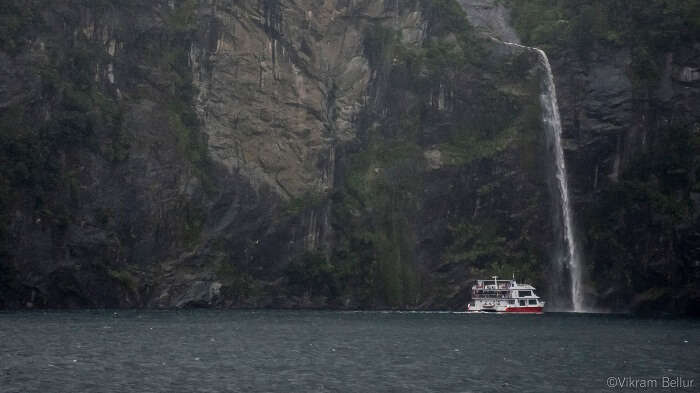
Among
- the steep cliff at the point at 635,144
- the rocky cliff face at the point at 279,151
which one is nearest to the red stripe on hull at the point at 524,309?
the rocky cliff face at the point at 279,151

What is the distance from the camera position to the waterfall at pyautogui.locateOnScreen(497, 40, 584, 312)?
9906 centimetres

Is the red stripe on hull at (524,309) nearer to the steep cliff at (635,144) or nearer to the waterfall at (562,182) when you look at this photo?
the waterfall at (562,182)

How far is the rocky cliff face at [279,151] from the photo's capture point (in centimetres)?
9269

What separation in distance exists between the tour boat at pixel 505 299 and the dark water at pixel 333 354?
14540 mm

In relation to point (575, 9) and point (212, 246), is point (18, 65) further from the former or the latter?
point (575, 9)

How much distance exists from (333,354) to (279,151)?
57.3 metres

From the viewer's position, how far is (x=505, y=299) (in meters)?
94.6

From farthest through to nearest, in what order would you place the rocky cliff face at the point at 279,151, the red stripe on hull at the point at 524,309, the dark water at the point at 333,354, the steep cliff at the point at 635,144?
the red stripe on hull at the point at 524,309 → the rocky cliff face at the point at 279,151 → the steep cliff at the point at 635,144 → the dark water at the point at 333,354

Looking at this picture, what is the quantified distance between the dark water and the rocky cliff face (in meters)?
15.8

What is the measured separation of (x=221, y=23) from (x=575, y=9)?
41603 mm

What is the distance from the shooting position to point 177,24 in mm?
108062

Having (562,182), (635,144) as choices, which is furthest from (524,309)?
(635,144)

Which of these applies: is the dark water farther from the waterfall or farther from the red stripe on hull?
the waterfall

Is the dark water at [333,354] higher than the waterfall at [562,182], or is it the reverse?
the waterfall at [562,182]
